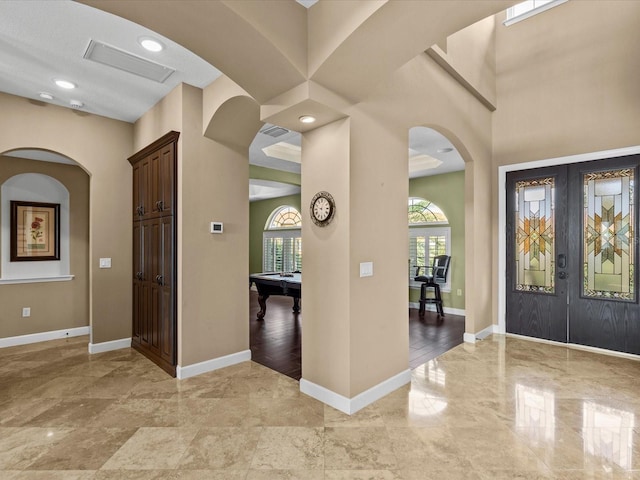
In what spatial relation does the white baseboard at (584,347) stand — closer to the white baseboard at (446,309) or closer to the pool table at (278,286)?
the white baseboard at (446,309)

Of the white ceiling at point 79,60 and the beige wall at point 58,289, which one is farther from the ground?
the white ceiling at point 79,60

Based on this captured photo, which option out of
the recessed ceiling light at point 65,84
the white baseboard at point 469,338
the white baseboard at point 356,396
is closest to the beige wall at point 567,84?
the white baseboard at point 469,338

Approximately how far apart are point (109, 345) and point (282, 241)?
6.11 meters

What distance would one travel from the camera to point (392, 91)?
3.05 meters

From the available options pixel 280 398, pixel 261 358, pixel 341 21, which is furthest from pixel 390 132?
pixel 261 358

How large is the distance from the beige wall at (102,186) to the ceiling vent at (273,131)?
1.74 metres

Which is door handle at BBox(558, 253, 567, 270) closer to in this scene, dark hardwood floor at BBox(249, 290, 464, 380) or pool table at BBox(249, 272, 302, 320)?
dark hardwood floor at BBox(249, 290, 464, 380)

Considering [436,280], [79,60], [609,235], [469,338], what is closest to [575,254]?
[609,235]

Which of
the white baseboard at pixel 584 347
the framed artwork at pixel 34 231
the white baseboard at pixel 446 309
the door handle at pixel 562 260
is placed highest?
the framed artwork at pixel 34 231

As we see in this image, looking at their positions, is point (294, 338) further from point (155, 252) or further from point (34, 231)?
point (34, 231)

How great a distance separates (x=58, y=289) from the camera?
482 cm

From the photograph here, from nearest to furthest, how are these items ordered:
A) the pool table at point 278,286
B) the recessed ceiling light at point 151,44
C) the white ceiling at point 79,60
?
the white ceiling at point 79,60 → the recessed ceiling light at point 151,44 → the pool table at point 278,286

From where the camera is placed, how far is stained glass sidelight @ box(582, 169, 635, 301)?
12.7 feet

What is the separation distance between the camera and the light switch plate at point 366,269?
2.74 m
